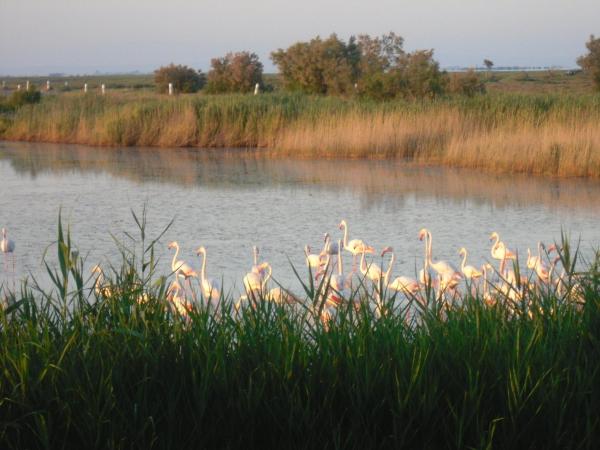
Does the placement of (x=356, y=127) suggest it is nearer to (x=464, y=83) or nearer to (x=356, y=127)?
(x=356, y=127)

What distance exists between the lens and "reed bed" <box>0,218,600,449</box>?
3.69 meters

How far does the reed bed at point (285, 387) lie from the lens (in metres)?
3.69

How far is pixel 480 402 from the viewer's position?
153 inches

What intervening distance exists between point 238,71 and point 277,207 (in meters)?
25.6

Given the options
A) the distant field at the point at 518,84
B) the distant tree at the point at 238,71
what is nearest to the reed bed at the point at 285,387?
the distant field at the point at 518,84

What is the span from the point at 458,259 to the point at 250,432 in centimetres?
520

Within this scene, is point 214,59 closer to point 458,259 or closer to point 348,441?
point 458,259

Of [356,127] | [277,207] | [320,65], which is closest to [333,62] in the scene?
[320,65]

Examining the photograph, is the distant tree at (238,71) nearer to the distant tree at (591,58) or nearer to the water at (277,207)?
the distant tree at (591,58)

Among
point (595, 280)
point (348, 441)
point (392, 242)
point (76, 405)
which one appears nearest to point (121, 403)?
point (76, 405)

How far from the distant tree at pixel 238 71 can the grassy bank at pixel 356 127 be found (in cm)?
1039

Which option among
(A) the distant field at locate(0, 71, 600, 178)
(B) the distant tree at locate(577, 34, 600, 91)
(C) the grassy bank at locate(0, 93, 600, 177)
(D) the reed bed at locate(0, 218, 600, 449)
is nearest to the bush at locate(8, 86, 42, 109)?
(A) the distant field at locate(0, 71, 600, 178)

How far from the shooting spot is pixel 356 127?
18297mm

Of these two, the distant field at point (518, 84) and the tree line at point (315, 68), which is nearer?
the tree line at point (315, 68)
